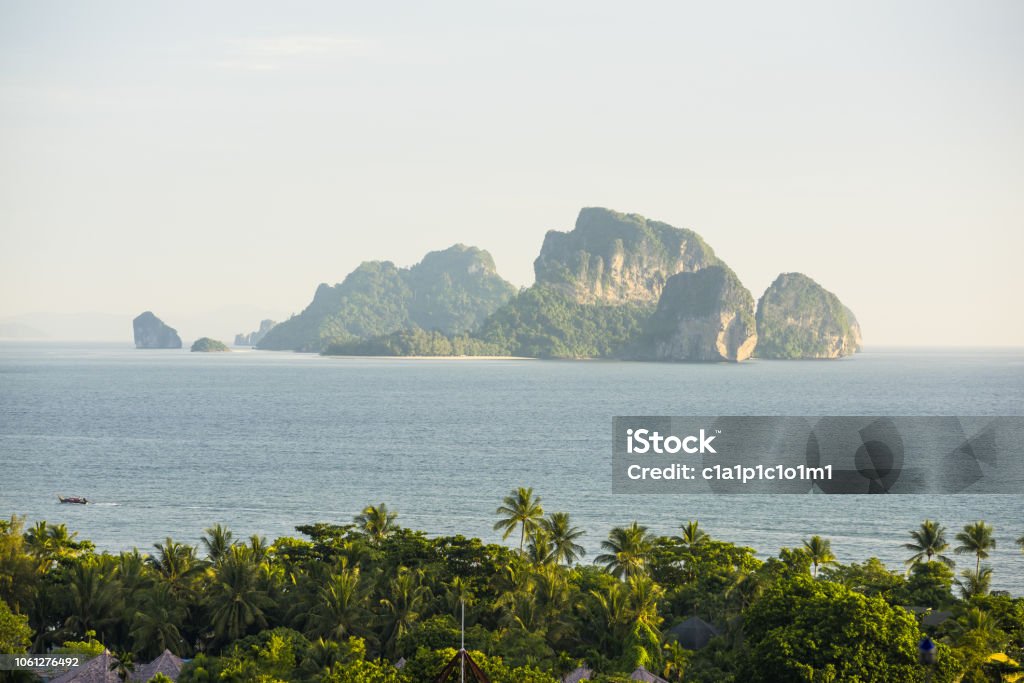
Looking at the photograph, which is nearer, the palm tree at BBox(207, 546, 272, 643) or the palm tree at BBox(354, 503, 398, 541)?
the palm tree at BBox(207, 546, 272, 643)

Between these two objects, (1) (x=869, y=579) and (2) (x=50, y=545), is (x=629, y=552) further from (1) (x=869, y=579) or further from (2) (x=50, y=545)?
(2) (x=50, y=545)

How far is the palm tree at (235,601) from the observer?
43.6 meters

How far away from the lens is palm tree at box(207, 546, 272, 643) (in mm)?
43625

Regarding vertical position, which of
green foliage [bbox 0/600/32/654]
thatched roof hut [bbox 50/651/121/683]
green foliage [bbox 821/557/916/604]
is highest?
green foliage [bbox 0/600/32/654]

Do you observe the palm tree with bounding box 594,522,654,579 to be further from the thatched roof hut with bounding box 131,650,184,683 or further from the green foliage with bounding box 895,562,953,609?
the thatched roof hut with bounding box 131,650,184,683

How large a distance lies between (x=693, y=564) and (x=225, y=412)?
116437 millimetres

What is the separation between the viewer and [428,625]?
39.8 metres

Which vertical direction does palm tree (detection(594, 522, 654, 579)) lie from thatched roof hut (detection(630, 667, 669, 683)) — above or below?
above

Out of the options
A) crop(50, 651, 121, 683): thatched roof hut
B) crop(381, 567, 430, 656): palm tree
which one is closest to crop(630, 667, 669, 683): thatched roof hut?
crop(381, 567, 430, 656): palm tree

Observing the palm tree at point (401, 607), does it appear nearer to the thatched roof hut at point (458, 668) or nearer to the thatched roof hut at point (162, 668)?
the thatched roof hut at point (162, 668)

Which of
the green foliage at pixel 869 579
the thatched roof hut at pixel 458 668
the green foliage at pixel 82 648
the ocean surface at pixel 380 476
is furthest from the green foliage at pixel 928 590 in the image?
the green foliage at pixel 82 648

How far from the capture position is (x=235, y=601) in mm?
43750

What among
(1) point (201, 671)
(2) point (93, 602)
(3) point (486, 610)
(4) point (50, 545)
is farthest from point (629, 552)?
(4) point (50, 545)

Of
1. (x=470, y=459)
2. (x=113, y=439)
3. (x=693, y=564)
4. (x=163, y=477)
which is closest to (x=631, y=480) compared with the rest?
(x=470, y=459)
